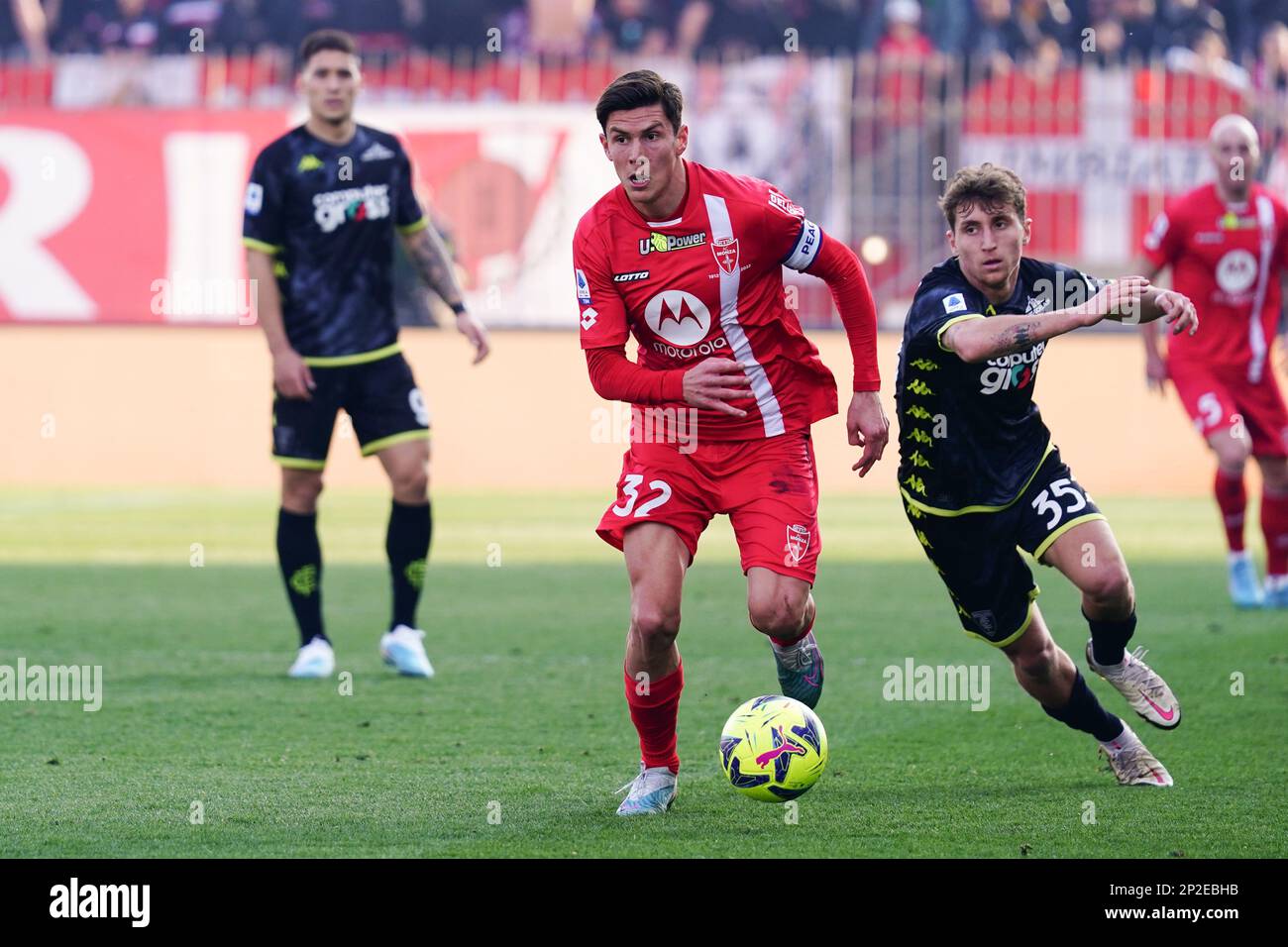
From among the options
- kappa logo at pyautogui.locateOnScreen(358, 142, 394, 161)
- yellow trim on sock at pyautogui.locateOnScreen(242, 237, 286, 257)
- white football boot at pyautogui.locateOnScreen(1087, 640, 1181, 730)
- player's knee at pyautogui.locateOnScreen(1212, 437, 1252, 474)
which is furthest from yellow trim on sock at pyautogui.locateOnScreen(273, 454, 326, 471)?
player's knee at pyautogui.locateOnScreen(1212, 437, 1252, 474)

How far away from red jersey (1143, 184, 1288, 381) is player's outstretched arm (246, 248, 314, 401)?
14.6ft

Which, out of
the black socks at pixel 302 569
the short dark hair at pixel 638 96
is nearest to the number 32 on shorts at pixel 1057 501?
the short dark hair at pixel 638 96

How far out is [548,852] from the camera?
14.9 feet

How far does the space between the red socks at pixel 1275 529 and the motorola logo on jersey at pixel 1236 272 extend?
1.05 meters

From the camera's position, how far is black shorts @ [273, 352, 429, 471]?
7.71 meters

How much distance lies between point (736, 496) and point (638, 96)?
3.74 feet

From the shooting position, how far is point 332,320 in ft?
25.4

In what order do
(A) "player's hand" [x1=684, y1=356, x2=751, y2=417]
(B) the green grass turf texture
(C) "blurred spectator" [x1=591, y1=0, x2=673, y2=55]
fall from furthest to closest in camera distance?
1. (C) "blurred spectator" [x1=591, y1=0, x2=673, y2=55]
2. (A) "player's hand" [x1=684, y1=356, x2=751, y2=417]
3. (B) the green grass turf texture

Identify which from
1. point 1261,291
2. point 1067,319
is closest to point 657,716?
point 1067,319

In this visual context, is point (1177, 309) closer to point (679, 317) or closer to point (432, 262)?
→ point (679, 317)

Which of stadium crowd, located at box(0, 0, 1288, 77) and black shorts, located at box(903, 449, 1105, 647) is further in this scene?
stadium crowd, located at box(0, 0, 1288, 77)

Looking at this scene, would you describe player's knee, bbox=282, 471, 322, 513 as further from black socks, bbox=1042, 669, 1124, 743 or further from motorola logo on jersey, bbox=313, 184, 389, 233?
black socks, bbox=1042, 669, 1124, 743

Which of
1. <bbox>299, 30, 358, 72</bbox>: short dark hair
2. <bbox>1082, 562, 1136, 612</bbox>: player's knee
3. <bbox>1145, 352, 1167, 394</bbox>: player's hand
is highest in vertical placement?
<bbox>299, 30, 358, 72</bbox>: short dark hair

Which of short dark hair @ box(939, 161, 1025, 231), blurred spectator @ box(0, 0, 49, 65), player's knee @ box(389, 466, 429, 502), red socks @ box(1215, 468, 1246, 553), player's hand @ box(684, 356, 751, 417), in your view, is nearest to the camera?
player's hand @ box(684, 356, 751, 417)
